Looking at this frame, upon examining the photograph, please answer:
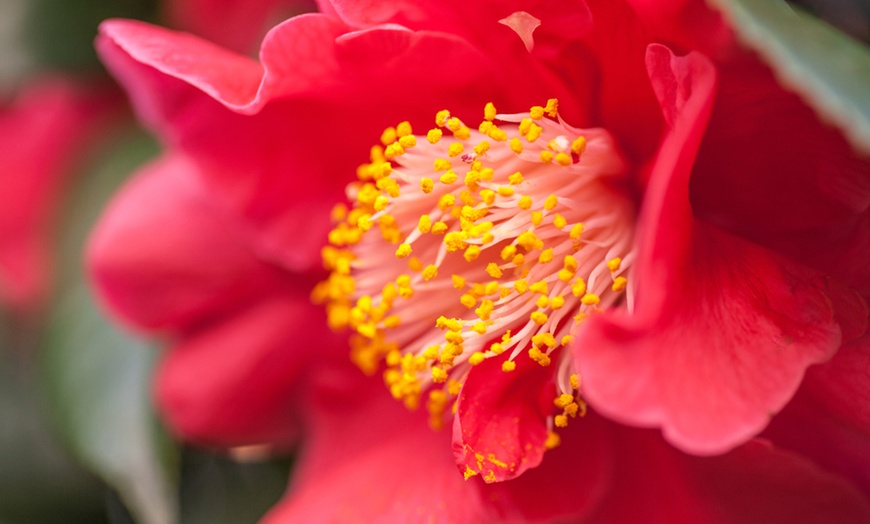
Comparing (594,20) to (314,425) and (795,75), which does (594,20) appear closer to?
(795,75)

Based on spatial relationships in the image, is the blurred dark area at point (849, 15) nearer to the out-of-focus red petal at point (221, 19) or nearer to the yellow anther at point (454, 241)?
the yellow anther at point (454, 241)

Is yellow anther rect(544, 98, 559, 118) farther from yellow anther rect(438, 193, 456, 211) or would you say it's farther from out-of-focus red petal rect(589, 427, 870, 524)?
out-of-focus red petal rect(589, 427, 870, 524)

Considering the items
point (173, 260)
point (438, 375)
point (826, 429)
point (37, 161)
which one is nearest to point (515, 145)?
point (438, 375)

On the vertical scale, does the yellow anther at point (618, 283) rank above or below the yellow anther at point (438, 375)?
above

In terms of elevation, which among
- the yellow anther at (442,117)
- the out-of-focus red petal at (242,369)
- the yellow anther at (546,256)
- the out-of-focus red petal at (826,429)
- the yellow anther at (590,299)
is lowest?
the out-of-focus red petal at (242,369)

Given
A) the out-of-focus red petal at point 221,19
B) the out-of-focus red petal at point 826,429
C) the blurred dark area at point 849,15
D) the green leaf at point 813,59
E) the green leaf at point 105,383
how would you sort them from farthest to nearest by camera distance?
the out-of-focus red petal at point 221,19 < the green leaf at point 105,383 < the blurred dark area at point 849,15 < the out-of-focus red petal at point 826,429 < the green leaf at point 813,59

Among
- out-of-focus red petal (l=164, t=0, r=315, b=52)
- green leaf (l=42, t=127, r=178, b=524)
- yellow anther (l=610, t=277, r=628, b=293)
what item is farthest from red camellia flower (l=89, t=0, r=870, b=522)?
out-of-focus red petal (l=164, t=0, r=315, b=52)

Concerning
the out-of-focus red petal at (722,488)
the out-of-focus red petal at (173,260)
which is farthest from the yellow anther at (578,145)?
the out-of-focus red petal at (173,260)
